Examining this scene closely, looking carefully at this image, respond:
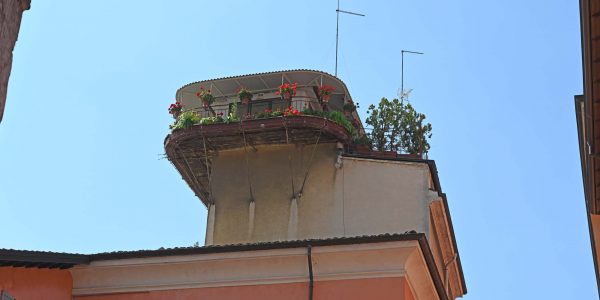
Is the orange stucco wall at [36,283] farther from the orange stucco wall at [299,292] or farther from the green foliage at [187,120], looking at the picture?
the green foliage at [187,120]

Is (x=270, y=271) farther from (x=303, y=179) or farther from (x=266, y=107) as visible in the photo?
(x=266, y=107)

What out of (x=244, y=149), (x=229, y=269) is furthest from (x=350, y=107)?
(x=229, y=269)

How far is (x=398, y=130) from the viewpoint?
2159 centimetres

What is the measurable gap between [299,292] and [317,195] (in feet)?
25.7

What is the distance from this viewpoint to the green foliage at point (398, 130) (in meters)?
21.3

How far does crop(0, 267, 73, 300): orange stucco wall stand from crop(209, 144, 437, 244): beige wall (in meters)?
7.61

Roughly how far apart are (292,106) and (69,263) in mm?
9275

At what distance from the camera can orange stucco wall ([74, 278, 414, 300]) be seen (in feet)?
39.8

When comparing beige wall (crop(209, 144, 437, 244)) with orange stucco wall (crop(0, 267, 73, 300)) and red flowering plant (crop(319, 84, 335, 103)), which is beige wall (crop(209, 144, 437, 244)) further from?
orange stucco wall (crop(0, 267, 73, 300))

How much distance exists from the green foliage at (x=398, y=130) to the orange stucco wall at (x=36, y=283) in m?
10.1

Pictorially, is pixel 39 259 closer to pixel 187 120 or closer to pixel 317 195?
pixel 187 120

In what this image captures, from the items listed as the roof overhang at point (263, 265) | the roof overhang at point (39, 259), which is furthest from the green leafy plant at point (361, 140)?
the roof overhang at point (39, 259)

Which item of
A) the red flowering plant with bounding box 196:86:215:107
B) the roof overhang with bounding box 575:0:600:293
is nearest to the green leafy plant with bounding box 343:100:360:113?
the red flowering plant with bounding box 196:86:215:107

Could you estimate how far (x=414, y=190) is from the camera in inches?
774
